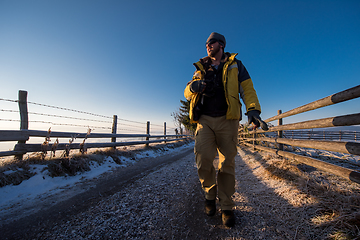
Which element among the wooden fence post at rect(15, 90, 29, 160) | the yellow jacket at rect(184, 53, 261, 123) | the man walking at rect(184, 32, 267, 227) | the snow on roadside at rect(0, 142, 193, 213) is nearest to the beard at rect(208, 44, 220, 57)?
the man walking at rect(184, 32, 267, 227)

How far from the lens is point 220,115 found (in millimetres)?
1752

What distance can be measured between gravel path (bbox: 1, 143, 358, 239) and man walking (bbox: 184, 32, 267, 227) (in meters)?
0.25

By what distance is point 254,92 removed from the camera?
1.72 metres

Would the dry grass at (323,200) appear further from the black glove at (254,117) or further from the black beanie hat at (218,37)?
the black beanie hat at (218,37)

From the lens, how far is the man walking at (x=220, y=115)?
1657mm

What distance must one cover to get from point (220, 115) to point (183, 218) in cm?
120

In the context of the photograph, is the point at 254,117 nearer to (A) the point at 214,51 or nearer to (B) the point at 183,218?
(A) the point at 214,51

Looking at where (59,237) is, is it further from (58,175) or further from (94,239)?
(58,175)

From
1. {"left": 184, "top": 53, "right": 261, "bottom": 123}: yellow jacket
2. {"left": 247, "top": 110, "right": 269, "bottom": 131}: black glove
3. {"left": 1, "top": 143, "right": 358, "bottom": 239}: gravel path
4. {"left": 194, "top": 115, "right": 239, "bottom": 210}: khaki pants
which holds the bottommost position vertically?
{"left": 1, "top": 143, "right": 358, "bottom": 239}: gravel path

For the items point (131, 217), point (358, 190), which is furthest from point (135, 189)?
point (358, 190)

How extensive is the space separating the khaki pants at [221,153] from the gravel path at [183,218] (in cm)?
29

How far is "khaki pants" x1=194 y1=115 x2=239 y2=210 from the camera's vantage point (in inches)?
66.1

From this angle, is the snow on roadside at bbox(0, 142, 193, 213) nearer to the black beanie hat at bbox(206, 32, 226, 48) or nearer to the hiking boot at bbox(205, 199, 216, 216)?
the hiking boot at bbox(205, 199, 216, 216)

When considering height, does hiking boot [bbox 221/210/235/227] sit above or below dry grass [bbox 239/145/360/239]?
below
